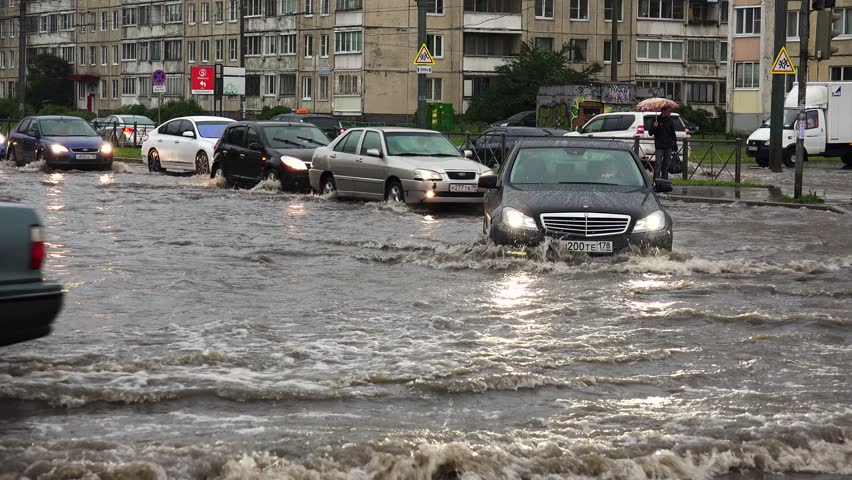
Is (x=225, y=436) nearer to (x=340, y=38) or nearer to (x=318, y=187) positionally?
(x=318, y=187)

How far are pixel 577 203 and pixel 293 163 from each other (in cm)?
1309

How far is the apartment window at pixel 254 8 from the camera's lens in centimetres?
8881

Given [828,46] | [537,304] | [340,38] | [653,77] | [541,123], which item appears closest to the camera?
[537,304]

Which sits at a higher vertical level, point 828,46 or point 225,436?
point 828,46

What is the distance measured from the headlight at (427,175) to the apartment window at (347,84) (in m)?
57.8

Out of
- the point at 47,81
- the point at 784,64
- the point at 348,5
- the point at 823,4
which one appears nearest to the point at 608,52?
the point at 348,5

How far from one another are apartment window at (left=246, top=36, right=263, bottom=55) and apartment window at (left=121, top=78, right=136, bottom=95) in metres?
13.5

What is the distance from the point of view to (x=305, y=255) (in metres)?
15.6

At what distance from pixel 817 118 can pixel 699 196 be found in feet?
60.1

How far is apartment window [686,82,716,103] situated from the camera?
9294 cm

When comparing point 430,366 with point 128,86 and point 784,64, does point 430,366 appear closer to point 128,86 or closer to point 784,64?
point 784,64

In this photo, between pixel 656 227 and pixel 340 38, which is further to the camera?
pixel 340 38

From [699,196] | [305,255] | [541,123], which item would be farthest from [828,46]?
[541,123]

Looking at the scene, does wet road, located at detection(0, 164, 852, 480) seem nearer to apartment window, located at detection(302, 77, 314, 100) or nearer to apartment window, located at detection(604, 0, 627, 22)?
apartment window, located at detection(302, 77, 314, 100)
